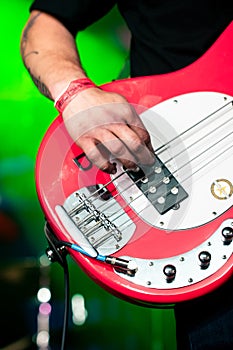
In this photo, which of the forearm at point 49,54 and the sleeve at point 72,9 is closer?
the forearm at point 49,54

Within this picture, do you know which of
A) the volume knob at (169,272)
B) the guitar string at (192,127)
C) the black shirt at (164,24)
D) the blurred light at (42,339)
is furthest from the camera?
the blurred light at (42,339)

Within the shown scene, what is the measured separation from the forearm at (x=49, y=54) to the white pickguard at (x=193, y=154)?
0.19 meters

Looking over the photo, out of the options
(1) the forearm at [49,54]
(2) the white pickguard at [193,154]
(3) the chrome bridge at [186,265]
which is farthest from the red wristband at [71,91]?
(3) the chrome bridge at [186,265]

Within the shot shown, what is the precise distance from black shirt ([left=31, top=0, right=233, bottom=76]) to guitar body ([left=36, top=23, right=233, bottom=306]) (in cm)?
12

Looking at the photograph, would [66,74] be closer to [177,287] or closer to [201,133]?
[201,133]

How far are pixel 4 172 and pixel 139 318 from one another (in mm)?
586

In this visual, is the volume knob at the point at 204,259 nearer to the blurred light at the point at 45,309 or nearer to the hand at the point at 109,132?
the hand at the point at 109,132

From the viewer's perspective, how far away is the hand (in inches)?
40.1

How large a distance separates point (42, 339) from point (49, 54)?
0.82 metres

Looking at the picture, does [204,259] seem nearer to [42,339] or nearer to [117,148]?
[117,148]

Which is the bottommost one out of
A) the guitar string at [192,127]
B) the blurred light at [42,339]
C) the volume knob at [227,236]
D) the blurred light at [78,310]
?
the blurred light at [42,339]

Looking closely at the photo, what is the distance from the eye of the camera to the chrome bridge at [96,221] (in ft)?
3.27

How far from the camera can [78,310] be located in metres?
1.71

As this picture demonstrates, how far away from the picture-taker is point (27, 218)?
1.73 metres
